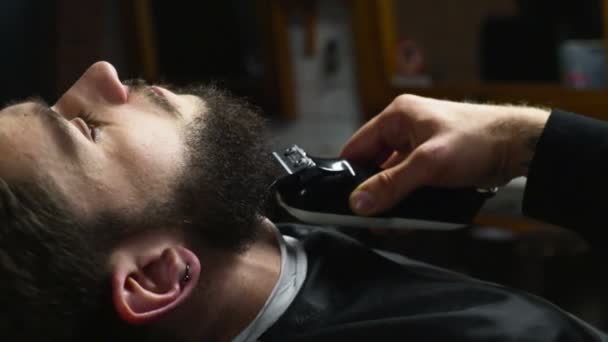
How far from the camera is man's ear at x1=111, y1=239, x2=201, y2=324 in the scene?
75 centimetres

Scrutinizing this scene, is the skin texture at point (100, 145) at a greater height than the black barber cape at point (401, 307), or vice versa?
the skin texture at point (100, 145)

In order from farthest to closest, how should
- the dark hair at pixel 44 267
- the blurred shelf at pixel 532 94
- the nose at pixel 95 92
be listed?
the blurred shelf at pixel 532 94
the nose at pixel 95 92
the dark hair at pixel 44 267

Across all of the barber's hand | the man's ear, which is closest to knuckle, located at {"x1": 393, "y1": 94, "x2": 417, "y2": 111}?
the barber's hand

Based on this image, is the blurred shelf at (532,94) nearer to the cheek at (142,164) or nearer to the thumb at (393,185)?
the thumb at (393,185)

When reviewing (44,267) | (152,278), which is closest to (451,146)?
(152,278)

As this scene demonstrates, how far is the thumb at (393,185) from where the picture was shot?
0.88 meters

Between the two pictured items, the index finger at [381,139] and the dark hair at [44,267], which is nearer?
the dark hair at [44,267]

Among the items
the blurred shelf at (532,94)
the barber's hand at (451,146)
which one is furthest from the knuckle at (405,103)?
the blurred shelf at (532,94)

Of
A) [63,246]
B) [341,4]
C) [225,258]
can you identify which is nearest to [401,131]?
[225,258]

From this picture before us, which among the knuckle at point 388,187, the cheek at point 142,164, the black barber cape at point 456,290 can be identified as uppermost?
the cheek at point 142,164

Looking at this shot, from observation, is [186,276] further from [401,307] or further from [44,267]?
[401,307]

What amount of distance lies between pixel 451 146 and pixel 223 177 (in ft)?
0.97

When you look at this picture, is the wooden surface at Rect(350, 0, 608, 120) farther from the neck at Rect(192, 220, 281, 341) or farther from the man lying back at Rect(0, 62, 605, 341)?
the neck at Rect(192, 220, 281, 341)

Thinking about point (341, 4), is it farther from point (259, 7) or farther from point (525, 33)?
point (525, 33)
